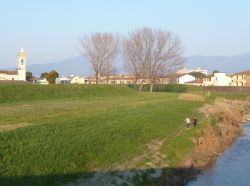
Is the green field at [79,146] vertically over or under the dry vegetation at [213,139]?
over

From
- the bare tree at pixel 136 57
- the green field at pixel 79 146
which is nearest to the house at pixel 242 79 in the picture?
the bare tree at pixel 136 57

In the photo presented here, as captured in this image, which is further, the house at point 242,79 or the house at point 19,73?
the house at point 242,79

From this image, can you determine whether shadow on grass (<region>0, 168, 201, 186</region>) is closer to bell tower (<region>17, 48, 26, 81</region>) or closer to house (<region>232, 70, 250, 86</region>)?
bell tower (<region>17, 48, 26, 81</region>)

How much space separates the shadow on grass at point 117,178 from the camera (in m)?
15.1

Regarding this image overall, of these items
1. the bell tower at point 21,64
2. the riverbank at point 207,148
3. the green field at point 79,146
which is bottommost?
the riverbank at point 207,148

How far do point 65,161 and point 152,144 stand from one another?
10363 mm

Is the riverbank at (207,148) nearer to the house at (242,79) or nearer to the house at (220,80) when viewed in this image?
the house at (242,79)

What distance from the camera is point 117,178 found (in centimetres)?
1856

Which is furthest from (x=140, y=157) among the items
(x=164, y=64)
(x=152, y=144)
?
(x=164, y=64)

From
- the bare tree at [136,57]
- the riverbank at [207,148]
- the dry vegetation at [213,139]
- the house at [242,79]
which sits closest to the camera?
the riverbank at [207,148]

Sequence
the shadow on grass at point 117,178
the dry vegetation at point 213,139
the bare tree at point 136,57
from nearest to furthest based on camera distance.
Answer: the shadow on grass at point 117,178, the dry vegetation at point 213,139, the bare tree at point 136,57

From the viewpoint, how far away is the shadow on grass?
15.1m

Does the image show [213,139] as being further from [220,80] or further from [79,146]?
[220,80]

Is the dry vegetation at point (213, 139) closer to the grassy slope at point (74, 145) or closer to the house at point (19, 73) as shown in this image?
the grassy slope at point (74, 145)
